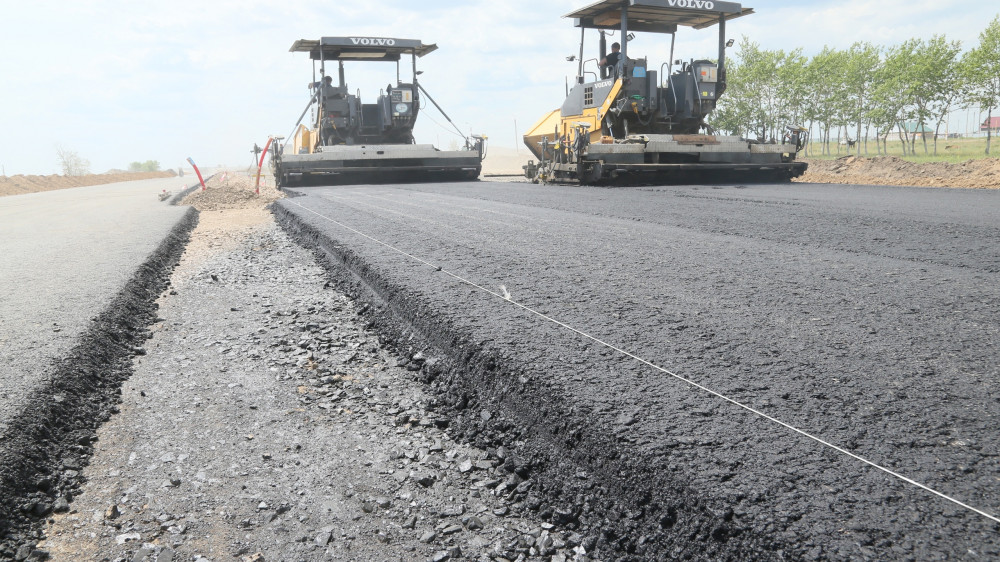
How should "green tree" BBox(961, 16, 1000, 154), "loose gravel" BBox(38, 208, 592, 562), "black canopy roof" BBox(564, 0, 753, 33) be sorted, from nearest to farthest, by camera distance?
1. "loose gravel" BBox(38, 208, 592, 562)
2. "black canopy roof" BBox(564, 0, 753, 33)
3. "green tree" BBox(961, 16, 1000, 154)

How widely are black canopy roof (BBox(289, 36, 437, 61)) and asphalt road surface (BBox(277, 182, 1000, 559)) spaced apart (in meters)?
12.0

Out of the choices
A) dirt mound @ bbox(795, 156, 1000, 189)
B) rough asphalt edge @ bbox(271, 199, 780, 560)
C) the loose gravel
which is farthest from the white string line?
dirt mound @ bbox(795, 156, 1000, 189)

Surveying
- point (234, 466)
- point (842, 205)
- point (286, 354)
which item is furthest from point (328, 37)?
point (234, 466)

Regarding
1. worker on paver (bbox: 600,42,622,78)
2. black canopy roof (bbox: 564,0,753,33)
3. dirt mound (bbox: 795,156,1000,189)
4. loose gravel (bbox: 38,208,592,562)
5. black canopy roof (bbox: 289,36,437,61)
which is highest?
black canopy roof (bbox: 289,36,437,61)

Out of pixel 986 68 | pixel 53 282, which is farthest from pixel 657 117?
pixel 986 68

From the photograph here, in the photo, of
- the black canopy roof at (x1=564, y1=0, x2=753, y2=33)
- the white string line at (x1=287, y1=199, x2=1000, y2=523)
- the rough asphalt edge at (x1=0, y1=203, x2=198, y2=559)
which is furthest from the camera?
the black canopy roof at (x1=564, y1=0, x2=753, y2=33)

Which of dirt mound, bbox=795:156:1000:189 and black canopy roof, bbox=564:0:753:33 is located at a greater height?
black canopy roof, bbox=564:0:753:33

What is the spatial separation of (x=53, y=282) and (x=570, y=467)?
458cm

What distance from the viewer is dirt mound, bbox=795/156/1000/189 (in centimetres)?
1327

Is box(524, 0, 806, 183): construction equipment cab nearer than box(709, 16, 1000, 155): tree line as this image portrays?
Yes

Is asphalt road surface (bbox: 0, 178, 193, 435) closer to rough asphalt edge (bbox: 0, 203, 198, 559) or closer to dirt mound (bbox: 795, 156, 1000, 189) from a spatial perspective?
rough asphalt edge (bbox: 0, 203, 198, 559)

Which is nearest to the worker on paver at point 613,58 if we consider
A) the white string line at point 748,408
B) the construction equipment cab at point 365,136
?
the construction equipment cab at point 365,136

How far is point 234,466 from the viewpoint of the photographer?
90.3 inches

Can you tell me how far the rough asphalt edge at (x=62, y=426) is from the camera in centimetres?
204
